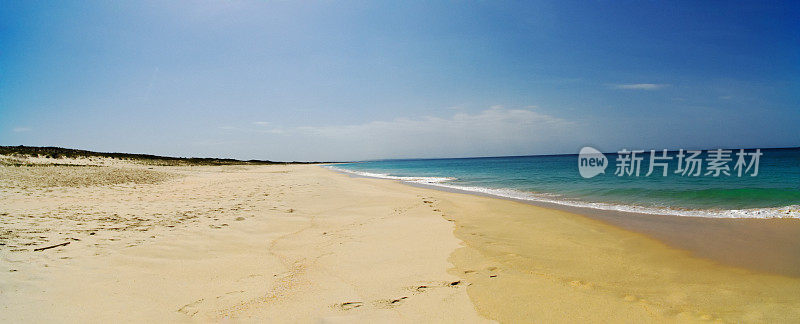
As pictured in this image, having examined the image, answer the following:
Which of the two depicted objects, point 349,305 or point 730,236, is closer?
point 349,305

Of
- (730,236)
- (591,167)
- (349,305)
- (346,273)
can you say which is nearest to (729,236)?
(730,236)

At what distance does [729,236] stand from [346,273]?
793 centimetres

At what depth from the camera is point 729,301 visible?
3.38 metres

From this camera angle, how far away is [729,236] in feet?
21.3

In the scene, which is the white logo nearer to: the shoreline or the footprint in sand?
the shoreline

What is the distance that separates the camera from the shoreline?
15.9ft

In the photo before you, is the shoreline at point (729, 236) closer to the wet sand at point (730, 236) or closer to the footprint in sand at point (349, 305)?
the wet sand at point (730, 236)

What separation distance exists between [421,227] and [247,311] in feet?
14.5

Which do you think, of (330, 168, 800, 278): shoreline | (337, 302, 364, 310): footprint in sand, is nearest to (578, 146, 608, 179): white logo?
(330, 168, 800, 278): shoreline

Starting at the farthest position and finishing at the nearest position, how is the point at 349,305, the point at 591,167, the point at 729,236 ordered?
the point at 591,167 → the point at 729,236 → the point at 349,305

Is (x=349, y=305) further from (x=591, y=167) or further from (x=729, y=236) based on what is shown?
(x=591, y=167)

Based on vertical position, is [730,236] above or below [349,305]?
below

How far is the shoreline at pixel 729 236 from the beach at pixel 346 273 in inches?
15.7

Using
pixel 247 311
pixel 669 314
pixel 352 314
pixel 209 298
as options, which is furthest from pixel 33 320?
pixel 669 314
